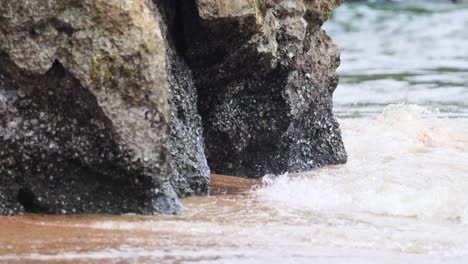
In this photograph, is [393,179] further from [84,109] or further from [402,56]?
[402,56]

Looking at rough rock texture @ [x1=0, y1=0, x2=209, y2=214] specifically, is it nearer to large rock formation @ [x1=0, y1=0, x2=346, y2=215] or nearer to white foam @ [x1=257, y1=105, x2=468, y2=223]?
large rock formation @ [x1=0, y1=0, x2=346, y2=215]

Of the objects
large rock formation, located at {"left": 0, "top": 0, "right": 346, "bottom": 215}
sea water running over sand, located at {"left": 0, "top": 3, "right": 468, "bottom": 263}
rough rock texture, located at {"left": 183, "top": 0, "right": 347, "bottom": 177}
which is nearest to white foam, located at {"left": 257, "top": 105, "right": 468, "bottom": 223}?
sea water running over sand, located at {"left": 0, "top": 3, "right": 468, "bottom": 263}

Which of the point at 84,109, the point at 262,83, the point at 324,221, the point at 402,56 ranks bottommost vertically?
the point at 324,221

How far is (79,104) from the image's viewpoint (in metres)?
4.55

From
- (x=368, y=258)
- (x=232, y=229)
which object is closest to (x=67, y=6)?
(x=232, y=229)

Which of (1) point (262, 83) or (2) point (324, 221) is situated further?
(1) point (262, 83)

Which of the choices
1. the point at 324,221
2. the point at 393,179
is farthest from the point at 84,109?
the point at 393,179

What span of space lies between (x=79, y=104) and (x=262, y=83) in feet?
6.35

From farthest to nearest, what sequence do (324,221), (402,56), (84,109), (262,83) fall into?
(402,56) → (262,83) → (324,221) → (84,109)

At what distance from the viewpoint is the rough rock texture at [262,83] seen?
5.70m

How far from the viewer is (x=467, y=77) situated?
1420 cm

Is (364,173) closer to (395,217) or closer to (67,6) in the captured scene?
(395,217)

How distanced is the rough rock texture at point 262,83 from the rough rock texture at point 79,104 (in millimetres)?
1032

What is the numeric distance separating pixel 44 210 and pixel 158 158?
2.17ft
